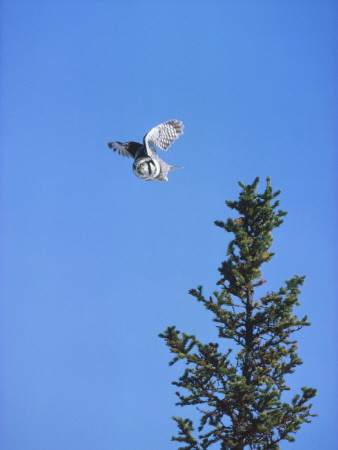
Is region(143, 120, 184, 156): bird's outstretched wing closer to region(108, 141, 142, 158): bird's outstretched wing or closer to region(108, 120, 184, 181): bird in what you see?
region(108, 120, 184, 181): bird

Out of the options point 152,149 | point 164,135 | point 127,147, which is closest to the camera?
point 152,149

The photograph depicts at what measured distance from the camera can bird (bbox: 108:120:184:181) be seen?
1021 centimetres

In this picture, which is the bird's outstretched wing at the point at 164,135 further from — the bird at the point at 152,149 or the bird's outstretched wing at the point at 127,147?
the bird's outstretched wing at the point at 127,147

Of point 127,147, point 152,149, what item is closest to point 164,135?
point 152,149

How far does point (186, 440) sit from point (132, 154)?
21.7ft

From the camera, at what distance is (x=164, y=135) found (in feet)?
36.5

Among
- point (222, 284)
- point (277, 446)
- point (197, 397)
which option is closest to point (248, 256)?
point (222, 284)

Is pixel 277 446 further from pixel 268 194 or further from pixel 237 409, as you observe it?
pixel 268 194

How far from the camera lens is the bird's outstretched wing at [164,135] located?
34.7 feet

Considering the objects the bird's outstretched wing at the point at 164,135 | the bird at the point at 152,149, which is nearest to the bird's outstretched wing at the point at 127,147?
the bird at the point at 152,149

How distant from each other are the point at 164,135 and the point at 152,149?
30.3 inches

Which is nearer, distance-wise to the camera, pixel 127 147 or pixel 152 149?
pixel 152 149

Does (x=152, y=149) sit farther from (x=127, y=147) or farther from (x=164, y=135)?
(x=127, y=147)

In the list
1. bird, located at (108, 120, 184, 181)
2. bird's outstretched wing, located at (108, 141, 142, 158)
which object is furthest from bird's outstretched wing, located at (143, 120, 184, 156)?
bird's outstretched wing, located at (108, 141, 142, 158)
